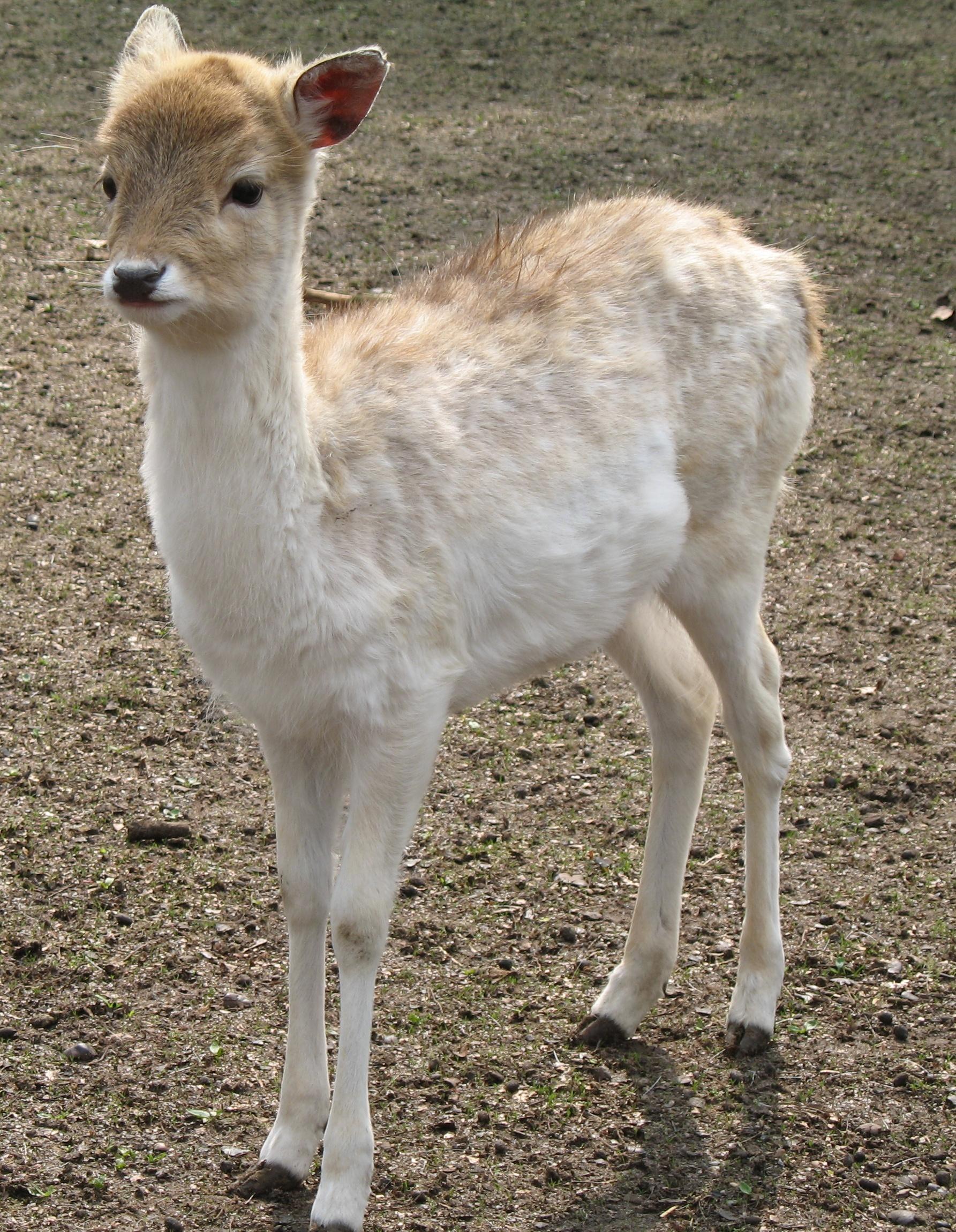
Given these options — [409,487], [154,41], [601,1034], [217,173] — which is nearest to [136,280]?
[217,173]

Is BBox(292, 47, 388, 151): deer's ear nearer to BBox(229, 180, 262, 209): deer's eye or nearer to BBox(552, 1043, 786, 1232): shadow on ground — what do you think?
BBox(229, 180, 262, 209): deer's eye

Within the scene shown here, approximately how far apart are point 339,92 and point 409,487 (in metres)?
0.90

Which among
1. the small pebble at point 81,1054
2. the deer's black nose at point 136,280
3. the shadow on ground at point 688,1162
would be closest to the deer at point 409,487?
the deer's black nose at point 136,280

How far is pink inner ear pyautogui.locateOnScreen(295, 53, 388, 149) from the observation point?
3.39m

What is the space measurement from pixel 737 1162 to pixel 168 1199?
Answer: 4.68 ft

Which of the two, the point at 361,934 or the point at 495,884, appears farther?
the point at 495,884

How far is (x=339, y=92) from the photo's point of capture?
3.44 metres

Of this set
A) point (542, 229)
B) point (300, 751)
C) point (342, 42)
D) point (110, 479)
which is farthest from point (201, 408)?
point (342, 42)

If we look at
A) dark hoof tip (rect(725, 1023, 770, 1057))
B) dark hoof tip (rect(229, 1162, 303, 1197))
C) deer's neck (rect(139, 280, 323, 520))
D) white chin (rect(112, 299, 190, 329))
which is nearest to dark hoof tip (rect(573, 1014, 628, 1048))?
dark hoof tip (rect(725, 1023, 770, 1057))

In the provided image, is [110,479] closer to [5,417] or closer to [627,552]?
[5,417]

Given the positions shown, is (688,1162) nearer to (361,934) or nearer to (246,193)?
(361,934)

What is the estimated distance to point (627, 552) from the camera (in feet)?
13.0

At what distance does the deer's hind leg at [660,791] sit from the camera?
4375 millimetres

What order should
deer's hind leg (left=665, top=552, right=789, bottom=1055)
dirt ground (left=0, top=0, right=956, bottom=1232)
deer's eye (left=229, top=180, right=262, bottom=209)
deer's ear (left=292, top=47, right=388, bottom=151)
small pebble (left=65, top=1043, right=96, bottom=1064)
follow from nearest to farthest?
deer's eye (left=229, top=180, right=262, bottom=209), deer's ear (left=292, top=47, right=388, bottom=151), dirt ground (left=0, top=0, right=956, bottom=1232), small pebble (left=65, top=1043, right=96, bottom=1064), deer's hind leg (left=665, top=552, right=789, bottom=1055)
